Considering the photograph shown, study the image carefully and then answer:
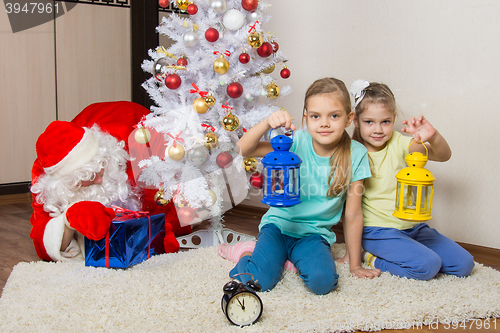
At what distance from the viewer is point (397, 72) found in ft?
7.42

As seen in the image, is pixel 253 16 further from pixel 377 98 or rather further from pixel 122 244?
pixel 122 244

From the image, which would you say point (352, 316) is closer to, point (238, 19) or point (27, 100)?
point (238, 19)

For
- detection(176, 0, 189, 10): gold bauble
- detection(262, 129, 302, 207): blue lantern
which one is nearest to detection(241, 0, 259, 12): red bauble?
detection(176, 0, 189, 10): gold bauble

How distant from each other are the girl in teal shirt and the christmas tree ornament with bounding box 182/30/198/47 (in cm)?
63

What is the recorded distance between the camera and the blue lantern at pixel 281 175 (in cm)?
141

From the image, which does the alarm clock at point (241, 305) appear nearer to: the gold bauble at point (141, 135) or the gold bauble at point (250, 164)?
the gold bauble at point (250, 164)

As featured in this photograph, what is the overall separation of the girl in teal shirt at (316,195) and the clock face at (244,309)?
238mm

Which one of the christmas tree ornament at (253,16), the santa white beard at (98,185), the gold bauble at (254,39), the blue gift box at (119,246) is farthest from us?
the christmas tree ornament at (253,16)

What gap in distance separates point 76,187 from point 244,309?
1023 millimetres

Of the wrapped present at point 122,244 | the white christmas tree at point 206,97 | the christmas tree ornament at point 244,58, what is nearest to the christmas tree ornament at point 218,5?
the white christmas tree at point 206,97

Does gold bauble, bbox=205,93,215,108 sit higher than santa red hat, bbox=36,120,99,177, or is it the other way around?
gold bauble, bbox=205,93,215,108

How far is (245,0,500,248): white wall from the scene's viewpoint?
2.03m

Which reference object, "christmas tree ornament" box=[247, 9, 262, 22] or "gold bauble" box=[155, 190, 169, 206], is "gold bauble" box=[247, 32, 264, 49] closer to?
"christmas tree ornament" box=[247, 9, 262, 22]

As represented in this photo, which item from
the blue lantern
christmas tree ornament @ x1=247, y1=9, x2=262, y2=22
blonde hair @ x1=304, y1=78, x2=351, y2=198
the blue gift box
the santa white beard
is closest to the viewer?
the blue lantern
